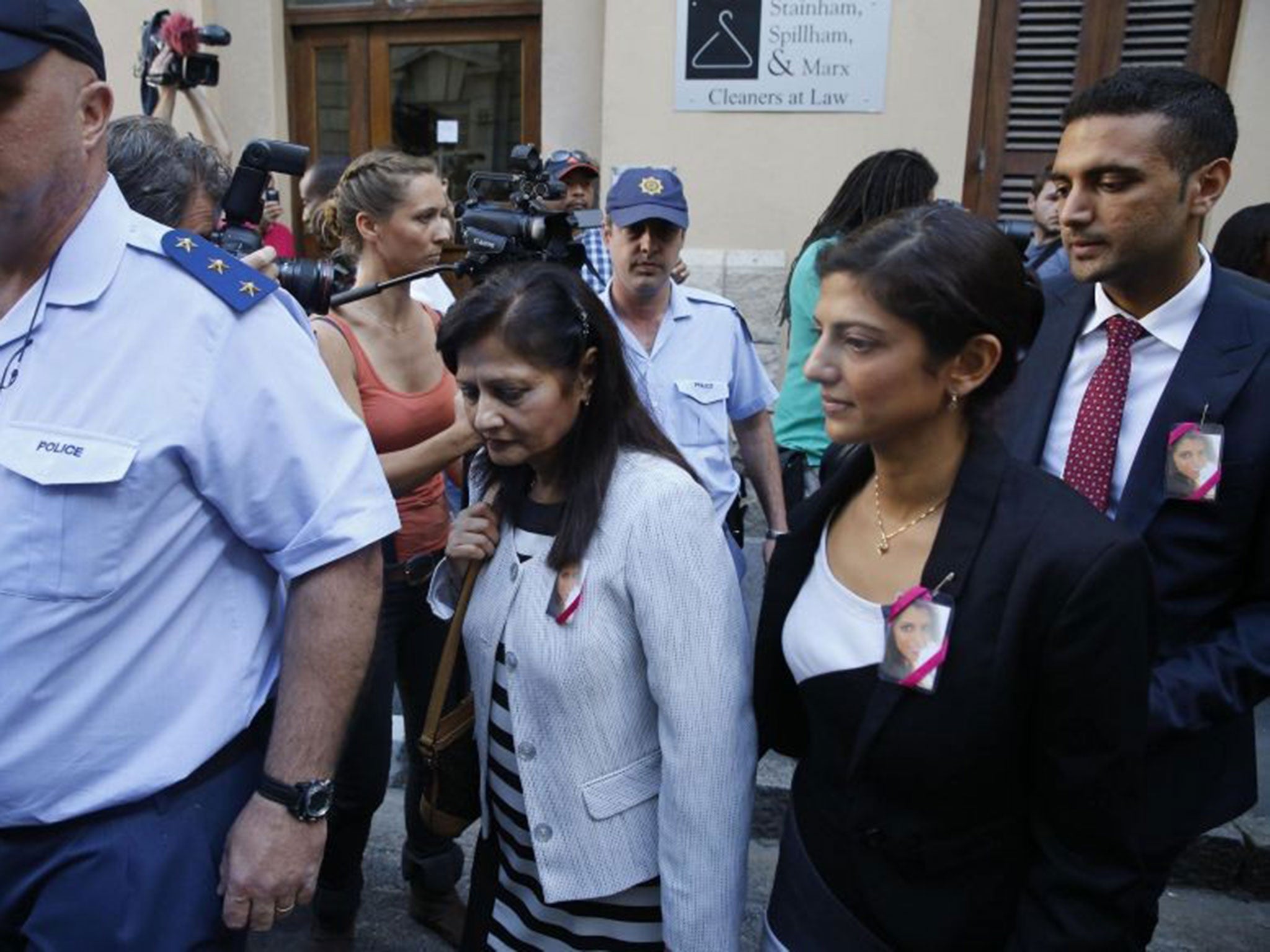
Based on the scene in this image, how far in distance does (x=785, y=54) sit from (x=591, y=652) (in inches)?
169

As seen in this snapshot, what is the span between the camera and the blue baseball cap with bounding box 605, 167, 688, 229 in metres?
2.91

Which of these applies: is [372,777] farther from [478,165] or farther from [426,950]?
[478,165]

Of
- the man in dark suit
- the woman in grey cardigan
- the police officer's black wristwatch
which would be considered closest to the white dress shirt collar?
the man in dark suit

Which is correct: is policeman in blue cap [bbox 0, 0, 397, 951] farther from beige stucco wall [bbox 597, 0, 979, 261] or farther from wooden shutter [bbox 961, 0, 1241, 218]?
wooden shutter [bbox 961, 0, 1241, 218]

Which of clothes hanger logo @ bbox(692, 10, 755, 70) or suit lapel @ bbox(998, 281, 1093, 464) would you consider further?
clothes hanger logo @ bbox(692, 10, 755, 70)

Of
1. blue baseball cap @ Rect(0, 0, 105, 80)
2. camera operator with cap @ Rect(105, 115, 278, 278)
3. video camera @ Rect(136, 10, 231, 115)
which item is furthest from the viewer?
video camera @ Rect(136, 10, 231, 115)

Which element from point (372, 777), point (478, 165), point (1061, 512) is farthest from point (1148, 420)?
point (478, 165)

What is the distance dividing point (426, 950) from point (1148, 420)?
2.11 metres

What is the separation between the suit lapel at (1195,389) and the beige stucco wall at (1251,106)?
142 inches

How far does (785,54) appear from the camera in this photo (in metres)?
5.06

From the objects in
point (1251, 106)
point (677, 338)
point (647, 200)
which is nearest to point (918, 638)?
point (677, 338)

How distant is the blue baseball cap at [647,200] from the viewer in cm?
291

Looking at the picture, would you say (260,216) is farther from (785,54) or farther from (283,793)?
(785,54)

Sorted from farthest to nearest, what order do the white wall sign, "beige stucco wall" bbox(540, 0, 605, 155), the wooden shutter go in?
the white wall sign < "beige stucco wall" bbox(540, 0, 605, 155) < the wooden shutter
